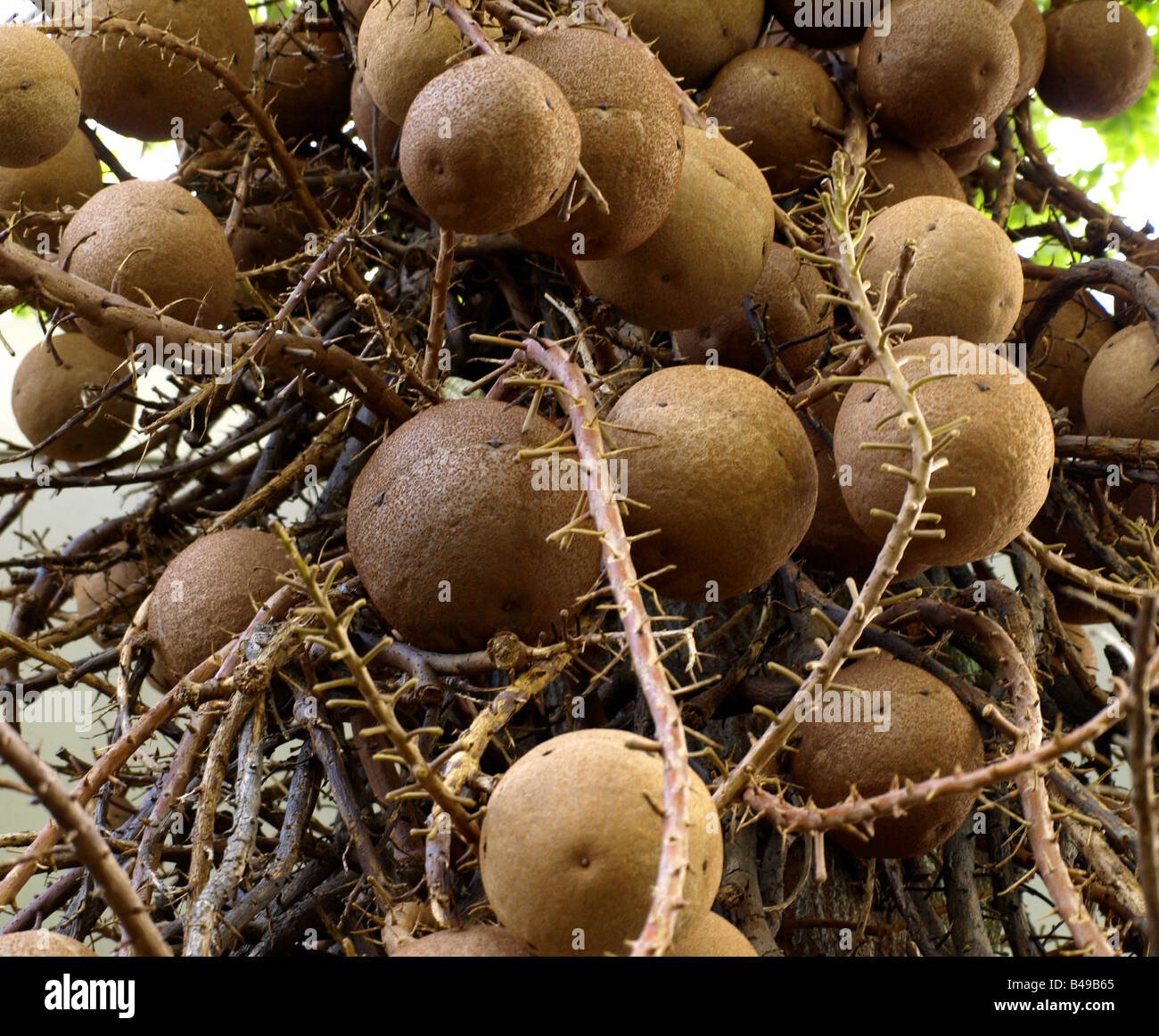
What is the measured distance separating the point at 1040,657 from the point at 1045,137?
5.13 feet

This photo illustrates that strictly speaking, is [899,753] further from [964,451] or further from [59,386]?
[59,386]

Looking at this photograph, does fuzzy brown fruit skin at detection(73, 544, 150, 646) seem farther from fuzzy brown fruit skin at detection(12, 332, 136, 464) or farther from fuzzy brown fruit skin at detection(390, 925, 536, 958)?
fuzzy brown fruit skin at detection(390, 925, 536, 958)

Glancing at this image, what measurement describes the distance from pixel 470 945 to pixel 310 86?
4.72 ft

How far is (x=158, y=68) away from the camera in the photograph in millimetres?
1385

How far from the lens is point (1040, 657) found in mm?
1405

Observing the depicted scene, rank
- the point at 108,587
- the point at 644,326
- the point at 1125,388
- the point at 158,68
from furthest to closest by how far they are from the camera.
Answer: the point at 108,587 < the point at 1125,388 < the point at 158,68 < the point at 644,326

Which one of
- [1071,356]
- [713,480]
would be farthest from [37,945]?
[1071,356]

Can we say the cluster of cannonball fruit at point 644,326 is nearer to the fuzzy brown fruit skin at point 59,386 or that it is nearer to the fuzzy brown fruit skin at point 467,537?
the fuzzy brown fruit skin at point 467,537

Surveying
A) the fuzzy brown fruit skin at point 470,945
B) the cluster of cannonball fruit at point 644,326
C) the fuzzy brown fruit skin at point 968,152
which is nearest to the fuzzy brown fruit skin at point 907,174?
the cluster of cannonball fruit at point 644,326

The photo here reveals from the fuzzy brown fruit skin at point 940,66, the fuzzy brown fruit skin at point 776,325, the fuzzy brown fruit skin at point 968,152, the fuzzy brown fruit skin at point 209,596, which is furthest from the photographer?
the fuzzy brown fruit skin at point 968,152

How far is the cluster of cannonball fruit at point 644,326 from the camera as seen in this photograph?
80cm

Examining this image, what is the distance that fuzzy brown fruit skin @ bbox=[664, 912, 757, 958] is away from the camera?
2.50 feet

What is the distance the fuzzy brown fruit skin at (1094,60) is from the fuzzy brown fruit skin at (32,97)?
1499 millimetres
